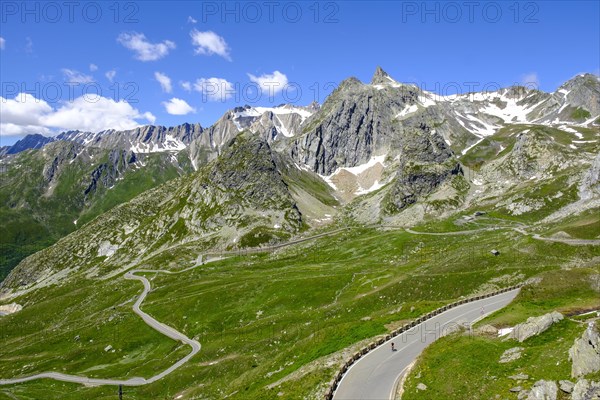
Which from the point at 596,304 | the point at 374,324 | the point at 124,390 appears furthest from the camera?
the point at 124,390

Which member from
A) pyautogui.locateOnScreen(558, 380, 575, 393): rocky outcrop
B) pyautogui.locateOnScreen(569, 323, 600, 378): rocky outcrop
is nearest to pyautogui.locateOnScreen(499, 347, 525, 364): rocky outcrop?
pyautogui.locateOnScreen(569, 323, 600, 378): rocky outcrop

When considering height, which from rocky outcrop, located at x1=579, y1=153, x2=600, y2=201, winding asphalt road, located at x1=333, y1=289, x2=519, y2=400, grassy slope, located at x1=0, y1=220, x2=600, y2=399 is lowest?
grassy slope, located at x1=0, y1=220, x2=600, y2=399

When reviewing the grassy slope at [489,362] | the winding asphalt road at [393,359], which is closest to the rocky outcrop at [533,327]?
the grassy slope at [489,362]

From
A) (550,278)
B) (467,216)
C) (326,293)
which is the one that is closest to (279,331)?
(326,293)

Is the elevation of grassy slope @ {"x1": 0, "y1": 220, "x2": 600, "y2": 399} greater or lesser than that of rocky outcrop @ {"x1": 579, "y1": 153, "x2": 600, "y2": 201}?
lesser

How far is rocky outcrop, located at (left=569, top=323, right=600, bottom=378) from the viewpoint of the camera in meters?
27.7

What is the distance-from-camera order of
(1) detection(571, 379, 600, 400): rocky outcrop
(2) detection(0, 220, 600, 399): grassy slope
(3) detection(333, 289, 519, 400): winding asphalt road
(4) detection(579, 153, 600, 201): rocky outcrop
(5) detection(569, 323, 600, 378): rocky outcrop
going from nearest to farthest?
1. (1) detection(571, 379, 600, 400): rocky outcrop
2. (5) detection(569, 323, 600, 378): rocky outcrop
3. (3) detection(333, 289, 519, 400): winding asphalt road
4. (2) detection(0, 220, 600, 399): grassy slope
5. (4) detection(579, 153, 600, 201): rocky outcrop

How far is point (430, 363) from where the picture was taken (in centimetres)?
3719

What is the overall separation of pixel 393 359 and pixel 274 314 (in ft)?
227

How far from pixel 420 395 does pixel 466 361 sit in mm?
5820

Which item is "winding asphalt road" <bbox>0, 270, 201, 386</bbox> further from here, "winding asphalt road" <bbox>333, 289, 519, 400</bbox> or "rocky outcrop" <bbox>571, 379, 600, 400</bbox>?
"rocky outcrop" <bbox>571, 379, 600, 400</bbox>

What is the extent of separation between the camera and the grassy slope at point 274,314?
58.4 meters

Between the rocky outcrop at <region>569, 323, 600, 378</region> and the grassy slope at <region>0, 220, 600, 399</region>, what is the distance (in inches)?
834

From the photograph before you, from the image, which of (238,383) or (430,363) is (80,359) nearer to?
(238,383)
